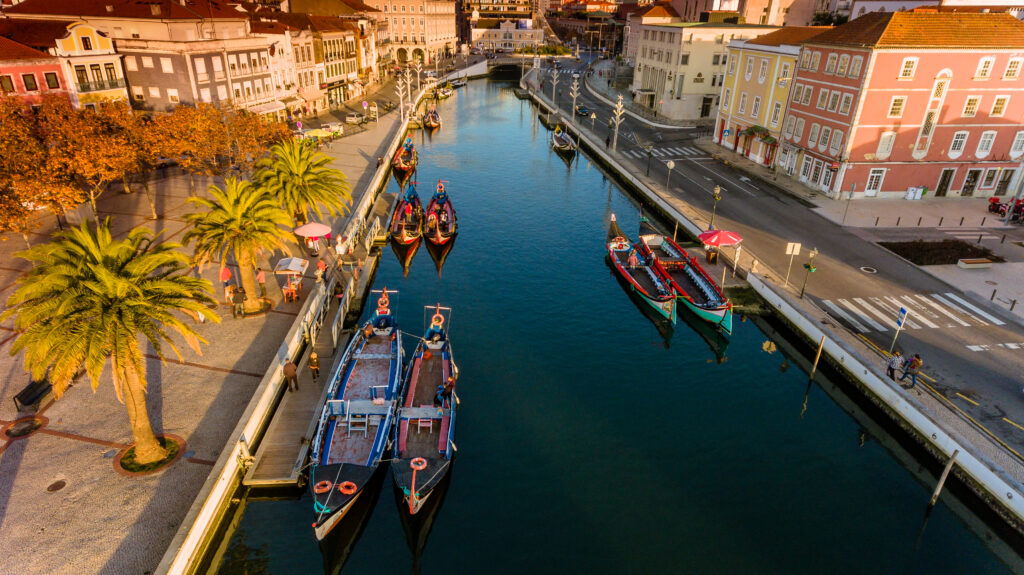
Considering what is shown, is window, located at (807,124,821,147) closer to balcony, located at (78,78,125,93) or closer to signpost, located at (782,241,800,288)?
signpost, located at (782,241,800,288)

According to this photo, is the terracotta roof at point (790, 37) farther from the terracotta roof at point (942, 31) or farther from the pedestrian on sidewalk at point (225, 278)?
the pedestrian on sidewalk at point (225, 278)

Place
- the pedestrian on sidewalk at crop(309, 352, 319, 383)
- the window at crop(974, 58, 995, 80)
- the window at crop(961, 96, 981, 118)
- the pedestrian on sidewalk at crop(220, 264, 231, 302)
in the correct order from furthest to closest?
the window at crop(961, 96, 981, 118), the window at crop(974, 58, 995, 80), the pedestrian on sidewalk at crop(220, 264, 231, 302), the pedestrian on sidewalk at crop(309, 352, 319, 383)

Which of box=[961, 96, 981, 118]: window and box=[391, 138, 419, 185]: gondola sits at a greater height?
box=[961, 96, 981, 118]: window

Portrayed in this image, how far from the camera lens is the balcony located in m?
58.0

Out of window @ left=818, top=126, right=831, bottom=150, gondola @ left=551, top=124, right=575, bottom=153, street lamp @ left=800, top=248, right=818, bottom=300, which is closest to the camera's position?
street lamp @ left=800, top=248, right=818, bottom=300

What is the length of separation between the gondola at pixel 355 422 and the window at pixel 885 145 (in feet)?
171

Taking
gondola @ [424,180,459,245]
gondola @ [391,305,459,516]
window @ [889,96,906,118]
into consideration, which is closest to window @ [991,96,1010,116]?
window @ [889,96,906,118]

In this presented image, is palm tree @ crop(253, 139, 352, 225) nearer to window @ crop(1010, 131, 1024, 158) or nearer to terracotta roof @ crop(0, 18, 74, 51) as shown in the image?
terracotta roof @ crop(0, 18, 74, 51)

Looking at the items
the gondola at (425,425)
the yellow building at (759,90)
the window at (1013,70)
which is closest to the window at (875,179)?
the yellow building at (759,90)

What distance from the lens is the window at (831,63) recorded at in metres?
56.4

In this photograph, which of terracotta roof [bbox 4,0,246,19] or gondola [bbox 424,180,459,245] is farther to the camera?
terracotta roof [bbox 4,0,246,19]

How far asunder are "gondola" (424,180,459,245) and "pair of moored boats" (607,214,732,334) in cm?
1513

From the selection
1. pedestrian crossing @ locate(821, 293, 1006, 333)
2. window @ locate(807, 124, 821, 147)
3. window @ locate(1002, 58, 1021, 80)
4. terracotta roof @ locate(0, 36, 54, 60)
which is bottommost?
pedestrian crossing @ locate(821, 293, 1006, 333)

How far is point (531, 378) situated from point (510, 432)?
16.2ft
